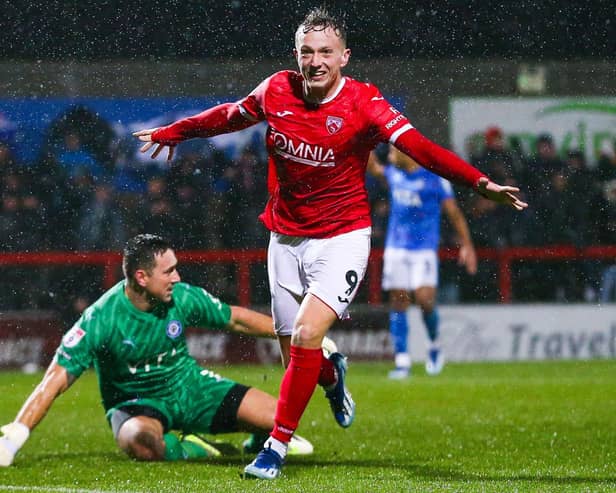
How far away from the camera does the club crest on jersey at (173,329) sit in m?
6.77

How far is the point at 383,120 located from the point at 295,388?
4.12 feet

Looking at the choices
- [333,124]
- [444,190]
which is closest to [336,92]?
[333,124]

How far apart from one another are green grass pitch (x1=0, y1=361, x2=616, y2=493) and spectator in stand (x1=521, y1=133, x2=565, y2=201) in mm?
2869

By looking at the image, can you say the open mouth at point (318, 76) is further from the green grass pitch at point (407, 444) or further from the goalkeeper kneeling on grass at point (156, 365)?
the green grass pitch at point (407, 444)

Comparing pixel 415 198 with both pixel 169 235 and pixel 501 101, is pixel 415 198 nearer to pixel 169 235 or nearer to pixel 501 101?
pixel 169 235

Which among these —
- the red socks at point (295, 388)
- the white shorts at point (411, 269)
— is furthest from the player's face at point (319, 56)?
the white shorts at point (411, 269)

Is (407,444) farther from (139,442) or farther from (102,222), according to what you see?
(102,222)

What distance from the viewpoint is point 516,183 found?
14.3 metres

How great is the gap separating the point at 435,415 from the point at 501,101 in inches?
318

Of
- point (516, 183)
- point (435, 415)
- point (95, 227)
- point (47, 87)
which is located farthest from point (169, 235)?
point (435, 415)

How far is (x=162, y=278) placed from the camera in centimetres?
666

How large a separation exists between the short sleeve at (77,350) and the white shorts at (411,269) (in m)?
5.96

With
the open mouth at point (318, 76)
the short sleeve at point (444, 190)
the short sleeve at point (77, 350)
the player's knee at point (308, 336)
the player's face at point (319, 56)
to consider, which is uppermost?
the player's face at point (319, 56)

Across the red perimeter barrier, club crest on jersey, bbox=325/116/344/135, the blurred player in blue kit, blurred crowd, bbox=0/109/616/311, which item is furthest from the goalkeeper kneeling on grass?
the red perimeter barrier
